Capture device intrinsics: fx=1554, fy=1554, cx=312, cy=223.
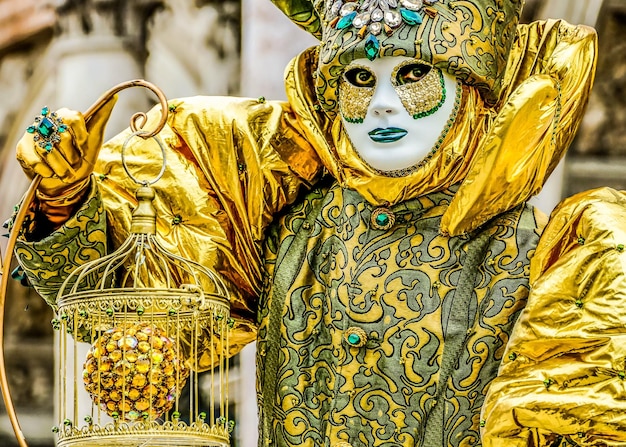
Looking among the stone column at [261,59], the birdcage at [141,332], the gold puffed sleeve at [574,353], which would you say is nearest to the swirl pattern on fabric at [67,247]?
the birdcage at [141,332]

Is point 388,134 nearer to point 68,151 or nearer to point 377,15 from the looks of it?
point 377,15

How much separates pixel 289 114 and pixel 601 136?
3.79 ft

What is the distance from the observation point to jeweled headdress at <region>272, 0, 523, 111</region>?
9.99 ft

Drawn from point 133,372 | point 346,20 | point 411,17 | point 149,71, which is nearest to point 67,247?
point 133,372

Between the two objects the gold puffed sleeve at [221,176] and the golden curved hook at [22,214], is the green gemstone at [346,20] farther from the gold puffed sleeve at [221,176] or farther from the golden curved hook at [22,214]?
the golden curved hook at [22,214]

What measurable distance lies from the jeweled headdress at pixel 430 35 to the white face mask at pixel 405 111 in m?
0.03

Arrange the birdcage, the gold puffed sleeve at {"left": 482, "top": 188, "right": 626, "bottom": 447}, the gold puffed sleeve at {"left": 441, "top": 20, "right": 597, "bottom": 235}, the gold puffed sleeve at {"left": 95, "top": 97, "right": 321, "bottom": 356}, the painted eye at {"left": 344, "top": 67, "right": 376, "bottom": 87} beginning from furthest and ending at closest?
1. the gold puffed sleeve at {"left": 95, "top": 97, "right": 321, "bottom": 356}
2. the painted eye at {"left": 344, "top": 67, "right": 376, "bottom": 87}
3. the gold puffed sleeve at {"left": 441, "top": 20, "right": 597, "bottom": 235}
4. the birdcage
5. the gold puffed sleeve at {"left": 482, "top": 188, "right": 626, "bottom": 447}

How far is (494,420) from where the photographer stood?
280 centimetres

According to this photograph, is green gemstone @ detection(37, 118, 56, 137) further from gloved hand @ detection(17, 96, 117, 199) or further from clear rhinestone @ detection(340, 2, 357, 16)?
clear rhinestone @ detection(340, 2, 357, 16)

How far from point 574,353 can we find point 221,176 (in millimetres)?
908

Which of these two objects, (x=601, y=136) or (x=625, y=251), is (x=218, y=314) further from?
(x=601, y=136)

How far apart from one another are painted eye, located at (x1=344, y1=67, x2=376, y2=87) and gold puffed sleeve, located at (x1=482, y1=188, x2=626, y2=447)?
0.50 metres

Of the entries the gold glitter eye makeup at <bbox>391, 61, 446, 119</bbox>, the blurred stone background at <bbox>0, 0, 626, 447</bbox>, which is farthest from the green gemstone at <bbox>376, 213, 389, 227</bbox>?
the blurred stone background at <bbox>0, 0, 626, 447</bbox>

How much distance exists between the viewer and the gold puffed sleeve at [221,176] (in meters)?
3.30
